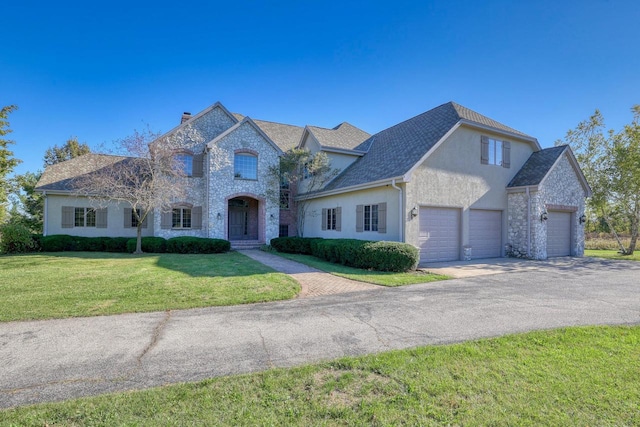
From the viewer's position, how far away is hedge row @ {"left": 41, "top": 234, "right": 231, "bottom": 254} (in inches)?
632

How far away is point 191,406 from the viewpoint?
2930 millimetres

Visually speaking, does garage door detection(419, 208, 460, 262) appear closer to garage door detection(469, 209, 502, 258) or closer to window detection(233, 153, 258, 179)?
garage door detection(469, 209, 502, 258)

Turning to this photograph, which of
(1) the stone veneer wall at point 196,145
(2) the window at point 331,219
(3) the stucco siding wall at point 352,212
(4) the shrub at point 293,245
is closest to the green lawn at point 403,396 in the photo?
(3) the stucco siding wall at point 352,212

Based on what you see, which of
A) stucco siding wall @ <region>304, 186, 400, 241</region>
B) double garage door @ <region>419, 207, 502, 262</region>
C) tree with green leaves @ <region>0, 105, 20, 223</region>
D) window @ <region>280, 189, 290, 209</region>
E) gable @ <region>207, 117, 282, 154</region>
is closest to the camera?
stucco siding wall @ <region>304, 186, 400, 241</region>

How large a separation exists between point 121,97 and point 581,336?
63.5 ft

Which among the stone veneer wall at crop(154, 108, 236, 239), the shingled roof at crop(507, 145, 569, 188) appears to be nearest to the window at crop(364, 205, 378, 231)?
the shingled roof at crop(507, 145, 569, 188)

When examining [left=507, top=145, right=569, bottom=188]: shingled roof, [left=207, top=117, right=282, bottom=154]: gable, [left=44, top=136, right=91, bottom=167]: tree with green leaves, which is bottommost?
[left=507, top=145, right=569, bottom=188]: shingled roof

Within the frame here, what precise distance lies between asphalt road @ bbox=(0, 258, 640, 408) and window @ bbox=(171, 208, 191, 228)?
1342 centimetres

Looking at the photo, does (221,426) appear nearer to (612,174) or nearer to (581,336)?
(581,336)

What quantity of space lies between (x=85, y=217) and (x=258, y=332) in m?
18.6

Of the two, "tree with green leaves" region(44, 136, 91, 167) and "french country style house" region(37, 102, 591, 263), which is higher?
"tree with green leaves" region(44, 136, 91, 167)

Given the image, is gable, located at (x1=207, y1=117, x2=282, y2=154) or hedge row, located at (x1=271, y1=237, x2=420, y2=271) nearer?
hedge row, located at (x1=271, y1=237, x2=420, y2=271)

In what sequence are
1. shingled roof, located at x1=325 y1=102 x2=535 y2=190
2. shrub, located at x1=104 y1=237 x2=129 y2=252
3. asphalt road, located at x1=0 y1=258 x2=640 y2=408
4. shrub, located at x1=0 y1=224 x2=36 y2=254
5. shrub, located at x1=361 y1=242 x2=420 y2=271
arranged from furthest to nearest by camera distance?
shrub, located at x1=104 y1=237 x2=129 y2=252
shrub, located at x1=0 y1=224 x2=36 y2=254
shingled roof, located at x1=325 y1=102 x2=535 y2=190
shrub, located at x1=361 y1=242 x2=420 y2=271
asphalt road, located at x1=0 y1=258 x2=640 y2=408

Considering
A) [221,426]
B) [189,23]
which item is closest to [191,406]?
[221,426]
